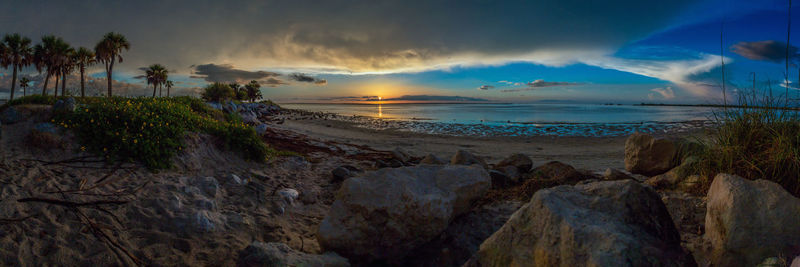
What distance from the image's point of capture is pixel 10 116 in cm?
660

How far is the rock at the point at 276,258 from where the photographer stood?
3410mm

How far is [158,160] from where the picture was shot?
6.45m

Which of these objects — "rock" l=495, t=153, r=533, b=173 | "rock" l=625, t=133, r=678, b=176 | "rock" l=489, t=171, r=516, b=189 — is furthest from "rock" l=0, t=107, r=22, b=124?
"rock" l=625, t=133, r=678, b=176

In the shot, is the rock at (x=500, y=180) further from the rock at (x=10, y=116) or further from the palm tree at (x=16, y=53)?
the palm tree at (x=16, y=53)

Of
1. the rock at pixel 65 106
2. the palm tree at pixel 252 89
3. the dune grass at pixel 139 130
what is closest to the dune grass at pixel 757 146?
the dune grass at pixel 139 130

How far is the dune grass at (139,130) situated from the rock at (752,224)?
27.0 ft

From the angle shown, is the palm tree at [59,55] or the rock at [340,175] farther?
the palm tree at [59,55]

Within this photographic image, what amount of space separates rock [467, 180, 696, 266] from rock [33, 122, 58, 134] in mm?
8149

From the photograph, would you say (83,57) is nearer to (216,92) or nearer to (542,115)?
(216,92)

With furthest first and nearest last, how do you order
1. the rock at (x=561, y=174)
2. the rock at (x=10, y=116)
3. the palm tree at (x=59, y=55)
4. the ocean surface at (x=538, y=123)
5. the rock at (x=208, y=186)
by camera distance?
the palm tree at (x=59, y=55) → the ocean surface at (x=538, y=123) → the rock at (x=10, y=116) → the rock at (x=561, y=174) → the rock at (x=208, y=186)

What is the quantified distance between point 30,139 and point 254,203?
4.30m

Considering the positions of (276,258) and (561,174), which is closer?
(276,258)

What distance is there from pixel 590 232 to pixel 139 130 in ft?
26.8

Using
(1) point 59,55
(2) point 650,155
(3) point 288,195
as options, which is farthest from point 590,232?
(1) point 59,55
